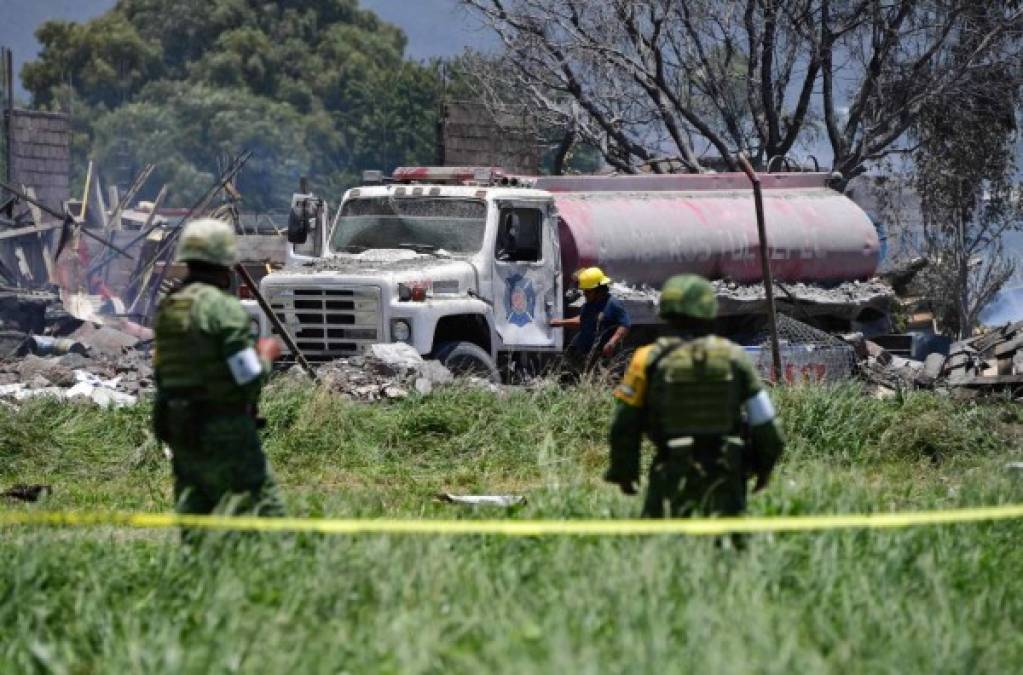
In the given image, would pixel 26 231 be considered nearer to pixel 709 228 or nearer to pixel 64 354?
pixel 64 354

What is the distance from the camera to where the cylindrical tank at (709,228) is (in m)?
17.5

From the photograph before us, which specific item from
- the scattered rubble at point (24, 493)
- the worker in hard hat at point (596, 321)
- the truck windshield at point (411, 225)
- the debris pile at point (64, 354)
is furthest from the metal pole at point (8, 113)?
the scattered rubble at point (24, 493)

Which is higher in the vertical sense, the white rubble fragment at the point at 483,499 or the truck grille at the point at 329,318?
the truck grille at the point at 329,318

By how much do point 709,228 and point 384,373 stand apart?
5.05 metres

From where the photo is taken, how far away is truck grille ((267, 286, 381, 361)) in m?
15.5

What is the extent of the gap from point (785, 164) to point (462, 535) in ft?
68.8

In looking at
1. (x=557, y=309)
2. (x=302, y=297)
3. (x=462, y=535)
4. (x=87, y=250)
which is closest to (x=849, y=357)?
(x=557, y=309)

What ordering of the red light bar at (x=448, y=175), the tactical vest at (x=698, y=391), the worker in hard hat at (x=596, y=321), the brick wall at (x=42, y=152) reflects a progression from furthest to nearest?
the brick wall at (x=42, y=152) < the red light bar at (x=448, y=175) < the worker in hard hat at (x=596, y=321) < the tactical vest at (x=698, y=391)

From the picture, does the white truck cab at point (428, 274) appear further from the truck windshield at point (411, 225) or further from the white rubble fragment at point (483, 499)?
the white rubble fragment at point (483, 499)

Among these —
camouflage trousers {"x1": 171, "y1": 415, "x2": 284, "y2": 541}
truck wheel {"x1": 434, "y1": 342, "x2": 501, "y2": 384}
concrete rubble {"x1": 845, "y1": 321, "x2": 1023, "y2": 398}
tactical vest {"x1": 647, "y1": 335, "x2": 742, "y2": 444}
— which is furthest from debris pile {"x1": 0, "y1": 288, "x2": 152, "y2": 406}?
tactical vest {"x1": 647, "y1": 335, "x2": 742, "y2": 444}

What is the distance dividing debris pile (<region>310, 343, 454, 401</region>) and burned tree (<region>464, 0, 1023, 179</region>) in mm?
12500

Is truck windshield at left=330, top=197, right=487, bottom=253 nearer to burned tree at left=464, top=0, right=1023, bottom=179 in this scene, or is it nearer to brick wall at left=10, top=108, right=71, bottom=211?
burned tree at left=464, top=0, right=1023, bottom=179

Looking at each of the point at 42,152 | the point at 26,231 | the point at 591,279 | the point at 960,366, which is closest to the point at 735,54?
the point at 960,366

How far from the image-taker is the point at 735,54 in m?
29.2
